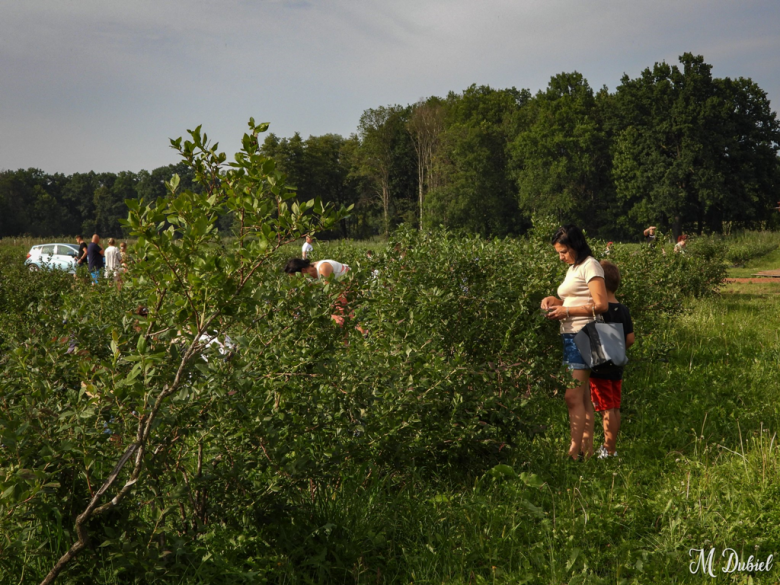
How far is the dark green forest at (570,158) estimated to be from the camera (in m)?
46.7

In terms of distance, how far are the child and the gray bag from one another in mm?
178

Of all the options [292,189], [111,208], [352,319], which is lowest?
[352,319]

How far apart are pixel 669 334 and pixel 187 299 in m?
6.99

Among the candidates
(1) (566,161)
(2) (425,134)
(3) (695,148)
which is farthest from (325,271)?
(2) (425,134)

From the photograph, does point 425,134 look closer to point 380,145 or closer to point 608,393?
point 380,145

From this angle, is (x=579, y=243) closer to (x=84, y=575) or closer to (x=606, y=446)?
(x=606, y=446)

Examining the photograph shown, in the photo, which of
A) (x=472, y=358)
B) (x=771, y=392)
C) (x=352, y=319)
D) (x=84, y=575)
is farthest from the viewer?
(x=771, y=392)

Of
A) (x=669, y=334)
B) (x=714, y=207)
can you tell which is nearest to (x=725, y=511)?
(x=669, y=334)

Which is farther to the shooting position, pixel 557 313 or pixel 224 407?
pixel 557 313

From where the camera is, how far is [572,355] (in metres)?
4.39

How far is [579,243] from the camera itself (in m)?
4.45

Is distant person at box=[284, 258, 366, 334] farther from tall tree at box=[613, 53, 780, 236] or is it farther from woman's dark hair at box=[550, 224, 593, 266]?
tall tree at box=[613, 53, 780, 236]

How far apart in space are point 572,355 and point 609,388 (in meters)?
0.44

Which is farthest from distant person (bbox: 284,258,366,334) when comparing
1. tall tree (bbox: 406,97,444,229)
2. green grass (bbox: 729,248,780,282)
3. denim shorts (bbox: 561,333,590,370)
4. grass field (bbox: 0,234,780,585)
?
tall tree (bbox: 406,97,444,229)
